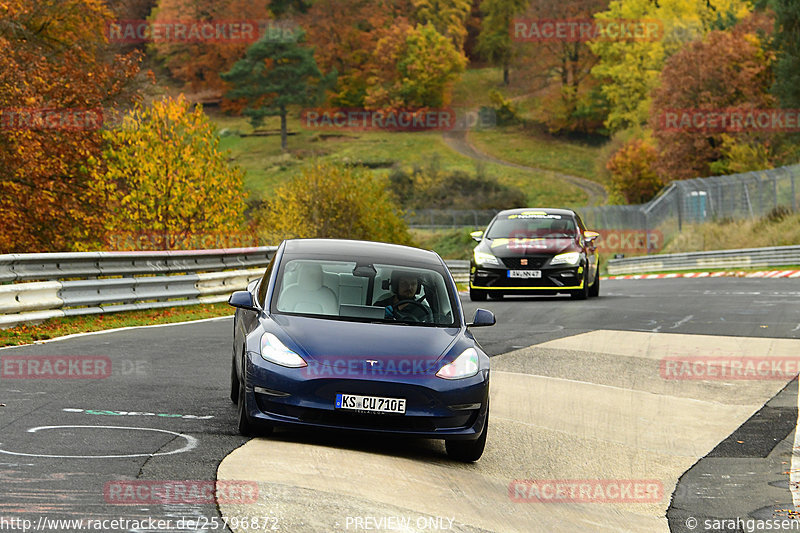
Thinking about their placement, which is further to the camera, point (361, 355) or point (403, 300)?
point (403, 300)

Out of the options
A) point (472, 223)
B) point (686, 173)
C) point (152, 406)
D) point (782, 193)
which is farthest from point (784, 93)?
point (152, 406)

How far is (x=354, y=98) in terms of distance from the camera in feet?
468

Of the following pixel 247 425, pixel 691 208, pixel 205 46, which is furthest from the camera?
pixel 205 46

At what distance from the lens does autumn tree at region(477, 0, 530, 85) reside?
152m

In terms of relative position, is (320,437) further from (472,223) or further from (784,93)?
(472,223)

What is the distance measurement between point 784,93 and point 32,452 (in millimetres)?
62827

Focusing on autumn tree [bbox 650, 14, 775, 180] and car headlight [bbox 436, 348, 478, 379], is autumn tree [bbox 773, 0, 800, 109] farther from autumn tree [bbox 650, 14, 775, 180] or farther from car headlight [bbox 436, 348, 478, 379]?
car headlight [bbox 436, 348, 478, 379]

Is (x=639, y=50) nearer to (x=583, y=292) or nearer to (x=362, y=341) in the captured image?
(x=583, y=292)

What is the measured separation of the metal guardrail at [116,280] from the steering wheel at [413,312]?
7173 mm

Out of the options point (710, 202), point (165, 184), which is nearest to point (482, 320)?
point (165, 184)

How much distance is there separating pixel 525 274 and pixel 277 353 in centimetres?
1426

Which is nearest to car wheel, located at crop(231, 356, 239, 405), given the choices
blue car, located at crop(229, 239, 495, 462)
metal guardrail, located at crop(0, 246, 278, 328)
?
blue car, located at crop(229, 239, 495, 462)

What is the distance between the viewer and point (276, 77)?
128 m

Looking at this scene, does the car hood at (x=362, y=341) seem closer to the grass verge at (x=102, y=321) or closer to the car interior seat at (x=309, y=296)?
the car interior seat at (x=309, y=296)
